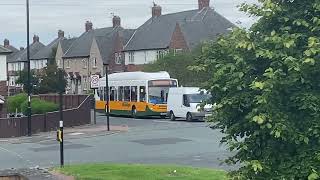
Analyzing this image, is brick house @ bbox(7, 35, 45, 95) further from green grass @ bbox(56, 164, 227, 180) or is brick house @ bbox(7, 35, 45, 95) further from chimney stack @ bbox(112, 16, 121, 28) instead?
green grass @ bbox(56, 164, 227, 180)

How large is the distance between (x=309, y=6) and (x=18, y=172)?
344 inches

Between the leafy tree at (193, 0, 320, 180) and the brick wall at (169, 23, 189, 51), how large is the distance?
6351 centimetres

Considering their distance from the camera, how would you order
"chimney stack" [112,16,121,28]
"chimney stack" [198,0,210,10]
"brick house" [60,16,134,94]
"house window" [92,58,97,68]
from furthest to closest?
"chimney stack" [112,16,121,28]
"house window" [92,58,97,68]
"brick house" [60,16,134,94]
"chimney stack" [198,0,210,10]

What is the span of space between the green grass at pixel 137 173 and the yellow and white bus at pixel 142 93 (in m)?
29.4

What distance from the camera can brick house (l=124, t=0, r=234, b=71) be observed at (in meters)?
70.8

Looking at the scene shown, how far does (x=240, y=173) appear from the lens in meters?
6.48

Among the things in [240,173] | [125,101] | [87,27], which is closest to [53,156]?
[240,173]

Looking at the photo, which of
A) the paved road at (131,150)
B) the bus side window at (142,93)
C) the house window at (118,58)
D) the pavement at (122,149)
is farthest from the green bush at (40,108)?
the house window at (118,58)

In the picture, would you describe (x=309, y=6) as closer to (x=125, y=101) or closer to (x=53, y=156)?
(x=53, y=156)

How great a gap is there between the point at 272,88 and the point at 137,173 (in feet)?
22.9

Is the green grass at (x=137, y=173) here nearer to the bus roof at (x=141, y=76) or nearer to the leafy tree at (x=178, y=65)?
the bus roof at (x=141, y=76)

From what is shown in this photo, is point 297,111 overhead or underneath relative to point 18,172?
overhead

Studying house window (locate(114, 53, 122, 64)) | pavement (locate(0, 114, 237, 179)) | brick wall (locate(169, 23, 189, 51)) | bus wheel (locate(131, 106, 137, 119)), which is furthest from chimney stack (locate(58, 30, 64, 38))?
pavement (locate(0, 114, 237, 179))

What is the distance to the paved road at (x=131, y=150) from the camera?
58.6 ft
